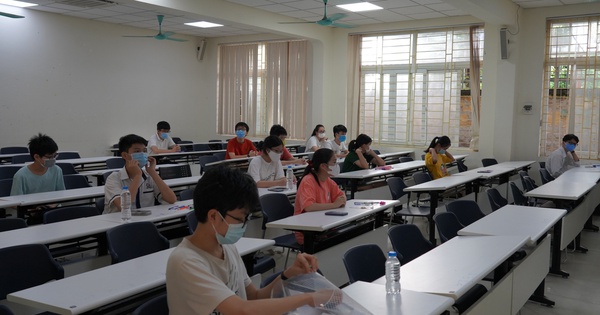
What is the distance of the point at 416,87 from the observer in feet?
36.1

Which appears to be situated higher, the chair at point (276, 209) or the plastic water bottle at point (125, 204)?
the plastic water bottle at point (125, 204)

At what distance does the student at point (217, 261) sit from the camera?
1.78 m

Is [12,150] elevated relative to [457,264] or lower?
elevated

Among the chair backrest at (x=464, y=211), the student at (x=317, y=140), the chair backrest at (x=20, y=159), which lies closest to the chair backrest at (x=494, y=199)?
the chair backrest at (x=464, y=211)

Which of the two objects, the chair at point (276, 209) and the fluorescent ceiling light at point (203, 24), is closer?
the chair at point (276, 209)

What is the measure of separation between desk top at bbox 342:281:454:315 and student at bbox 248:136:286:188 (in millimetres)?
3507

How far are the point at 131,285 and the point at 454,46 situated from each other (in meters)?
9.22

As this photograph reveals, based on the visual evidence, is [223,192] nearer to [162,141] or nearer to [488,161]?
[162,141]

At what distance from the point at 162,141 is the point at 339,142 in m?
3.24

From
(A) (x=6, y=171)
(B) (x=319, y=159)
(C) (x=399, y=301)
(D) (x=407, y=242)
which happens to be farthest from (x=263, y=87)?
(C) (x=399, y=301)

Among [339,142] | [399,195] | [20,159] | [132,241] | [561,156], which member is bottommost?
[399,195]

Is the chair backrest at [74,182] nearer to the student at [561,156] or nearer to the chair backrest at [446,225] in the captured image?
the chair backrest at [446,225]

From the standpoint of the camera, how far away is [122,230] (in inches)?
138

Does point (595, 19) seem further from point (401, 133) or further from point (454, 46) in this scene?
point (401, 133)
